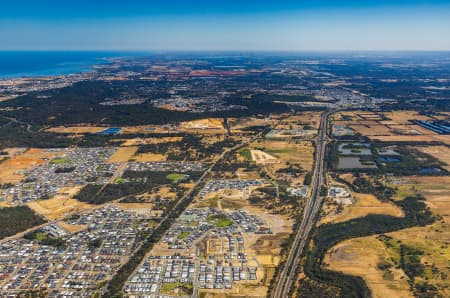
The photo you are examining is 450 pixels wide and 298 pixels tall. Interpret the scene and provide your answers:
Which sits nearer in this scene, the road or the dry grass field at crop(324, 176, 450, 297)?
the road

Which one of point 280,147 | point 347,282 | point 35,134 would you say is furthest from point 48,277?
point 35,134

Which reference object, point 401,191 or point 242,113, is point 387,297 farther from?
point 242,113

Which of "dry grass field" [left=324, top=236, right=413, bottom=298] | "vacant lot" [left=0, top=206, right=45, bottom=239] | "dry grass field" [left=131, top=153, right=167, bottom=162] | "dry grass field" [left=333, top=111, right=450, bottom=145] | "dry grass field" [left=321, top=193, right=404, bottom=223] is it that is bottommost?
"dry grass field" [left=324, top=236, right=413, bottom=298]

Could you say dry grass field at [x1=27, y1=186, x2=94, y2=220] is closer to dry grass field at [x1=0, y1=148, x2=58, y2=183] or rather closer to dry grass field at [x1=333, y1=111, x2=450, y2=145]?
dry grass field at [x1=0, y1=148, x2=58, y2=183]

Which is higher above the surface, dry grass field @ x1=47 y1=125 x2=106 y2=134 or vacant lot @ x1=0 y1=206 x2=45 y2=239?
dry grass field @ x1=47 y1=125 x2=106 y2=134

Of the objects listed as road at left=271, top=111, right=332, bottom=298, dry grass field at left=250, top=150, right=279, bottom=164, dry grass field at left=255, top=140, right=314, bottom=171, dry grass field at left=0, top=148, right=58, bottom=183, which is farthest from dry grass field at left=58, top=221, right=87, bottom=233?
Answer: dry grass field at left=255, top=140, right=314, bottom=171

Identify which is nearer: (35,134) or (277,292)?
(277,292)

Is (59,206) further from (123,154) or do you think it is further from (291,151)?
(291,151)

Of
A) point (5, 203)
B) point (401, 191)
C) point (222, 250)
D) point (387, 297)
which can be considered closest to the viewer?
point (387, 297)

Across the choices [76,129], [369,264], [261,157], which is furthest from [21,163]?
[369,264]
